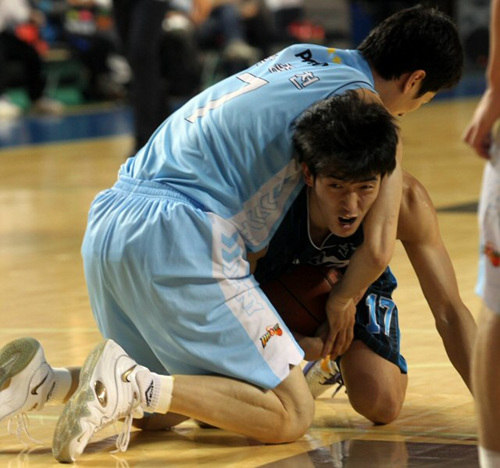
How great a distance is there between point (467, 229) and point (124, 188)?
3.11m

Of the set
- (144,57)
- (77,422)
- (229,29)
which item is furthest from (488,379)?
(229,29)

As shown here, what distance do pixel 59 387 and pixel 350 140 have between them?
90cm

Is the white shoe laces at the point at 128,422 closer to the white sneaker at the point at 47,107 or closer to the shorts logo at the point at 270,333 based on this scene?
the shorts logo at the point at 270,333

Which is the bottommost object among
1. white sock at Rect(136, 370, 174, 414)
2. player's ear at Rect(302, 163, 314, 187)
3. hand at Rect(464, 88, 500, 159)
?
white sock at Rect(136, 370, 174, 414)

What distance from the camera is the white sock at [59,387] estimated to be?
2959 millimetres

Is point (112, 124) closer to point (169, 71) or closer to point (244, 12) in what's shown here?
point (169, 71)

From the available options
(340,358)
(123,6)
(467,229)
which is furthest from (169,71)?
(340,358)

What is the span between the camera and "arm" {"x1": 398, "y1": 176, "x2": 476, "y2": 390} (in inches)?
122

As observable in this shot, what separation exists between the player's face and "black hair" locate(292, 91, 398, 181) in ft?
0.08

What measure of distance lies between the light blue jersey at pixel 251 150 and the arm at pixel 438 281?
349 mm

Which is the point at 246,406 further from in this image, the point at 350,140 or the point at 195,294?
the point at 350,140

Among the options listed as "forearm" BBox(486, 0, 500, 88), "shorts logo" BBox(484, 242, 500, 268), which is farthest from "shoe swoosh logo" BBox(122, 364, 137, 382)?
"forearm" BBox(486, 0, 500, 88)

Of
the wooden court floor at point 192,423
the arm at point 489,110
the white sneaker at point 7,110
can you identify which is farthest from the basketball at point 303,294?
the white sneaker at point 7,110

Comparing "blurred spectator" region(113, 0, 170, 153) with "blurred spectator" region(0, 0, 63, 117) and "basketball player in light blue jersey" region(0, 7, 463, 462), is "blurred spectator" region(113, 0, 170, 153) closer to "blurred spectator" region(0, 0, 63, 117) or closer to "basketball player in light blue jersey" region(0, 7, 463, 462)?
"basketball player in light blue jersey" region(0, 7, 463, 462)
